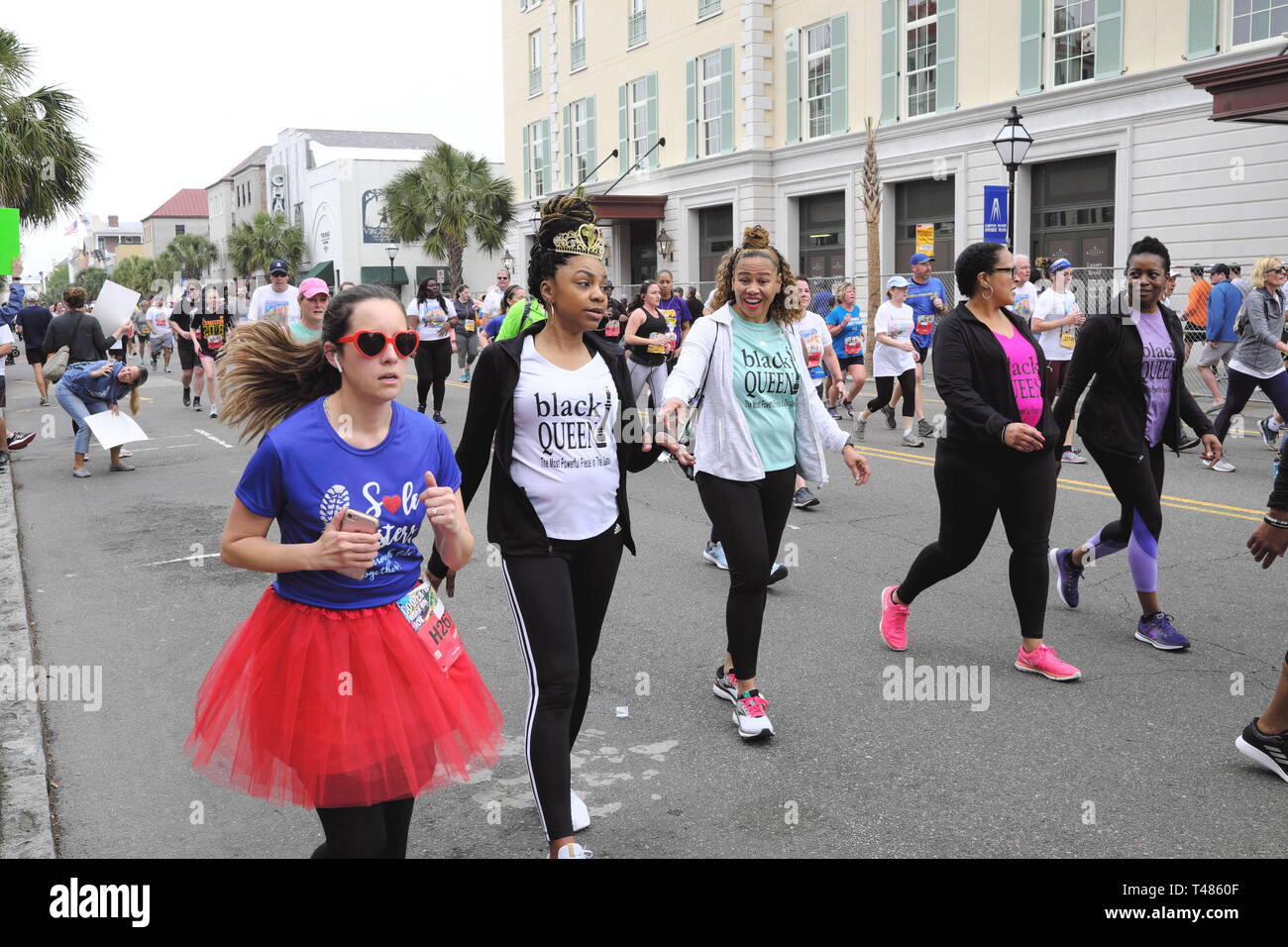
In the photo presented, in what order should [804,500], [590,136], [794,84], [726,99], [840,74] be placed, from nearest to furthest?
[804,500]
[840,74]
[794,84]
[726,99]
[590,136]

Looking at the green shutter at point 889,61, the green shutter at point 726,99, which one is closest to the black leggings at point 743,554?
the green shutter at point 889,61

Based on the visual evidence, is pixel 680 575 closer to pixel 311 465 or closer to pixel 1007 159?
pixel 311 465

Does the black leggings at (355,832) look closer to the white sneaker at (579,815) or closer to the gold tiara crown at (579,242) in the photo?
the white sneaker at (579,815)

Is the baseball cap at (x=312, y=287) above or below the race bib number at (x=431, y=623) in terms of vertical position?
above

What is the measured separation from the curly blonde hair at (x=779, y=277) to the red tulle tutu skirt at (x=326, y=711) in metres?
2.63

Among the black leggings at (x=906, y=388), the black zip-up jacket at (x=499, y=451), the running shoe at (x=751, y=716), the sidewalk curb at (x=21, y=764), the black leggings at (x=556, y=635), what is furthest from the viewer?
the black leggings at (x=906, y=388)

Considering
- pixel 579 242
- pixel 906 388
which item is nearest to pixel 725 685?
pixel 579 242

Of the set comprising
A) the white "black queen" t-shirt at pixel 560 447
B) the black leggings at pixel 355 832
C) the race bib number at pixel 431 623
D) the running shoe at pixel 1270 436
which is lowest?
the running shoe at pixel 1270 436

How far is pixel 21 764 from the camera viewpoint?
429cm

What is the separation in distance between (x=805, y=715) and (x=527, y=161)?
132 feet

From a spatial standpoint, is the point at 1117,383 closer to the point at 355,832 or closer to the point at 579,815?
the point at 579,815

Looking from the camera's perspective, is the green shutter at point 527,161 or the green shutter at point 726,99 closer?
the green shutter at point 726,99

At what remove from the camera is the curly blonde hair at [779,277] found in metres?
4.86

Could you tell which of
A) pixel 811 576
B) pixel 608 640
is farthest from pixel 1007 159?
pixel 608 640
